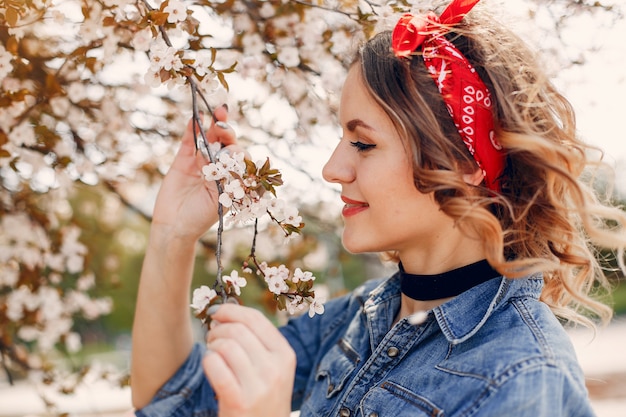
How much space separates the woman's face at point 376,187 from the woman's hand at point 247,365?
0.46 metres

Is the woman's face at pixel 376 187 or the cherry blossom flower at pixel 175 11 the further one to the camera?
the woman's face at pixel 376 187

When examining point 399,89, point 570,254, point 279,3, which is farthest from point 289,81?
point 570,254

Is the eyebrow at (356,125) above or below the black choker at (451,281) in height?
→ above

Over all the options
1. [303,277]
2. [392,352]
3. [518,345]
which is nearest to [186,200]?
[303,277]

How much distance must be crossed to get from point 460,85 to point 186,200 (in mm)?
811

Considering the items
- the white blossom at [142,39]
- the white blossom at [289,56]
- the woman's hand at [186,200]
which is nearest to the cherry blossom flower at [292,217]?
the woman's hand at [186,200]

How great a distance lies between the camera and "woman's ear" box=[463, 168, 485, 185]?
5.00ft

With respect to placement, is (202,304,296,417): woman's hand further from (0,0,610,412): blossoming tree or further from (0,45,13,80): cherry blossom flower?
(0,45,13,80): cherry blossom flower

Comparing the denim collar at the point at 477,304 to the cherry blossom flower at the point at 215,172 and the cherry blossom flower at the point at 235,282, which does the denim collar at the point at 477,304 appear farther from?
the cherry blossom flower at the point at 215,172

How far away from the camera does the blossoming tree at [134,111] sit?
53.4 inches

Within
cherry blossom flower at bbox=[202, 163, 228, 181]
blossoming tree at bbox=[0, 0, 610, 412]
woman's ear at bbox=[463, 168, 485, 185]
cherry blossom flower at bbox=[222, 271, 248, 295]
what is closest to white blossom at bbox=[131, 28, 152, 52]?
blossoming tree at bbox=[0, 0, 610, 412]

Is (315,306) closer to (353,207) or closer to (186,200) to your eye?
(353,207)

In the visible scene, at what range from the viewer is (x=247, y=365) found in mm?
1099

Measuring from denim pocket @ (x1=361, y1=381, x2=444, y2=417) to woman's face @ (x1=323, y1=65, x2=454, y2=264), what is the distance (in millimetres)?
336
